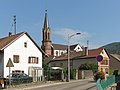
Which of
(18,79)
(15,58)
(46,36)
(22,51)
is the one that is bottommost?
(18,79)

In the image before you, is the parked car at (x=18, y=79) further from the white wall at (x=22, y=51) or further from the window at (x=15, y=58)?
the window at (x=15, y=58)

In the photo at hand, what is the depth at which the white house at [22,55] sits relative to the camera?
48.2 metres

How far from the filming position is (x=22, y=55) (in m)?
51.2

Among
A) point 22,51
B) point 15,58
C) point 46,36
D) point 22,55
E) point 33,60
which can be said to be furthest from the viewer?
point 46,36

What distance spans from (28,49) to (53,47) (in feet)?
252

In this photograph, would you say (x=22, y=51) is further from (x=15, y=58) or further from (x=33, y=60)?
(x=33, y=60)

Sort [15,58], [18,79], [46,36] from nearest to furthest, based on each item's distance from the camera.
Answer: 1. [18,79]
2. [15,58]
3. [46,36]

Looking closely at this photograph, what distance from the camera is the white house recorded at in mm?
48219

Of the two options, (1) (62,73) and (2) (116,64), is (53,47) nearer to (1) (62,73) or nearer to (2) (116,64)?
(2) (116,64)

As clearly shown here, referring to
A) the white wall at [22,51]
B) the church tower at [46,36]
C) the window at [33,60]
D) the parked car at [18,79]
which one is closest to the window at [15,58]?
the white wall at [22,51]

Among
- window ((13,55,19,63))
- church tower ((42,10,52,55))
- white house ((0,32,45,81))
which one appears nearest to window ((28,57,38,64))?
white house ((0,32,45,81))

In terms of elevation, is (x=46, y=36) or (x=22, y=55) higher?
(x=46, y=36)

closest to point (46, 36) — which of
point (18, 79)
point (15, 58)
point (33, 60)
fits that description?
point (33, 60)

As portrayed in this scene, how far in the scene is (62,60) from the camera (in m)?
87.2
